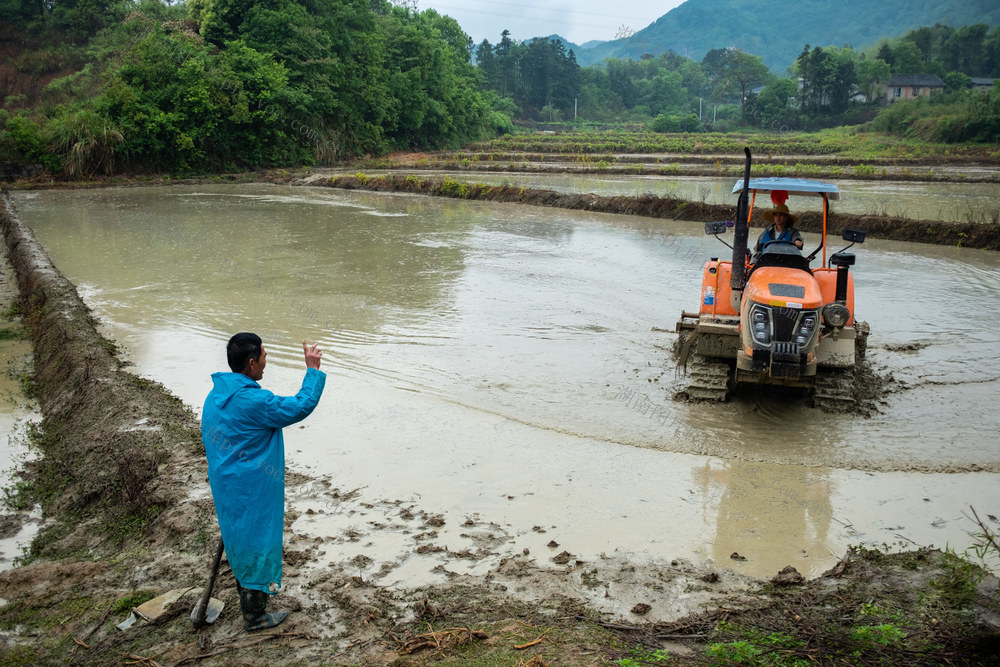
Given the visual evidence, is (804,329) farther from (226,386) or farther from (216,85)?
(216,85)

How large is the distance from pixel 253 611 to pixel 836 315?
5.66 m

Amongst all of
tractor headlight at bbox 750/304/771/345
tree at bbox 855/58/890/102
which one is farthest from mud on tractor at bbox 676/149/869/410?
tree at bbox 855/58/890/102

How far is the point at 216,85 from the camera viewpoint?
3584 cm

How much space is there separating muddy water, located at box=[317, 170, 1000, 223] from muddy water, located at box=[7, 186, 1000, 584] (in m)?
3.96

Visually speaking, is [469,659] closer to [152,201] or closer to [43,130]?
[152,201]

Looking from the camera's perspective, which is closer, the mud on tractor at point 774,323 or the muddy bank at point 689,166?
the mud on tractor at point 774,323

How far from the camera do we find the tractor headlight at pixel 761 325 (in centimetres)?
644

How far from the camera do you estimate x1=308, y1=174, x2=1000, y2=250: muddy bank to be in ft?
55.4

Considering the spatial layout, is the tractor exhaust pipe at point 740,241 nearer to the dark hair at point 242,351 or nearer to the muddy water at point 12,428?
the dark hair at point 242,351

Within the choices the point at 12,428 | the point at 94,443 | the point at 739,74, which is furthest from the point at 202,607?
the point at 739,74

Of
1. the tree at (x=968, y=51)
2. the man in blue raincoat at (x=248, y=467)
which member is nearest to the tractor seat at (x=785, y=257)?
the man in blue raincoat at (x=248, y=467)

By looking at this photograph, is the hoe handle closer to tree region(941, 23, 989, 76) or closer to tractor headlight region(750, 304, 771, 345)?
tractor headlight region(750, 304, 771, 345)

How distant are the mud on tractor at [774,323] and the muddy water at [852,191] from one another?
451 inches

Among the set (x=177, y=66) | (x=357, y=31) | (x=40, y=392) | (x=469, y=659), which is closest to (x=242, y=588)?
(x=469, y=659)
